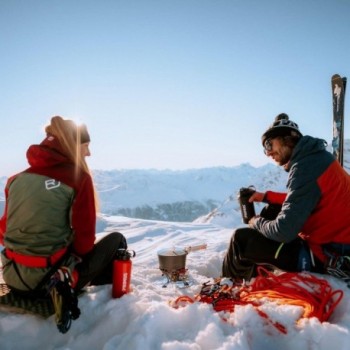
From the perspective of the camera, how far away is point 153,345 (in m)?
2.37

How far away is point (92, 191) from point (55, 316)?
111 cm

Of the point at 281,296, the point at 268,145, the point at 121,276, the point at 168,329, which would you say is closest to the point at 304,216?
the point at 281,296

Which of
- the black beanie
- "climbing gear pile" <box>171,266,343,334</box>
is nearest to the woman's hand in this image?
the black beanie

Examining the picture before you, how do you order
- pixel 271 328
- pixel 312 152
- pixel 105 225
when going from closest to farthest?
pixel 271 328 → pixel 312 152 → pixel 105 225

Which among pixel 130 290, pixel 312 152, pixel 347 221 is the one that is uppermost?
pixel 312 152

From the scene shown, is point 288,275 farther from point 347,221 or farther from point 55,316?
point 55,316

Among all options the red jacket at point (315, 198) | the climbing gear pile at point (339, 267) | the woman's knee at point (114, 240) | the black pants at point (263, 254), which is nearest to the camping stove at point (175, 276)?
the black pants at point (263, 254)

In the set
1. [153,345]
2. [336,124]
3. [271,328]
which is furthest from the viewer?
[336,124]

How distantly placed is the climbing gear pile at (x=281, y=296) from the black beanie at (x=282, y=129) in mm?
1480

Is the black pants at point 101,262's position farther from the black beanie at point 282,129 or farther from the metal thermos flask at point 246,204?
the black beanie at point 282,129

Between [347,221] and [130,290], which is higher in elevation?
[347,221]

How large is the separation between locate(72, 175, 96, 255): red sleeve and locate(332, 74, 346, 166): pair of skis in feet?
20.2

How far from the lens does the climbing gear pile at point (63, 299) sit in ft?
9.11

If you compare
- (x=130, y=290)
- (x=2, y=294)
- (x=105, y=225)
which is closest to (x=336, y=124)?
(x=130, y=290)
